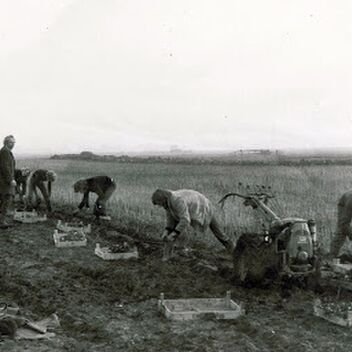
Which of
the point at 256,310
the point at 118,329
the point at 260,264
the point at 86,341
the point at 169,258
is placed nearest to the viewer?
the point at 86,341

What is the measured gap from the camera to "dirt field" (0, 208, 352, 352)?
5492 mm

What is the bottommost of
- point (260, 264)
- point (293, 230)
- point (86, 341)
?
point (86, 341)

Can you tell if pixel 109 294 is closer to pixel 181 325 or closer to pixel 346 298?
pixel 181 325

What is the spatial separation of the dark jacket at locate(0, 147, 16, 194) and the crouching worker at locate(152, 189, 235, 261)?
438 cm

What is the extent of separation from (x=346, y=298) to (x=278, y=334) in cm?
159

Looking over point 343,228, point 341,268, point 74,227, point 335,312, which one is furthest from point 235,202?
point 335,312

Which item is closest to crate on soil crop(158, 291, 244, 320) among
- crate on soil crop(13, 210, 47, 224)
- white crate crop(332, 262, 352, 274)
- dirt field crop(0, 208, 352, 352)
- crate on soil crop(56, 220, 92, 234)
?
dirt field crop(0, 208, 352, 352)

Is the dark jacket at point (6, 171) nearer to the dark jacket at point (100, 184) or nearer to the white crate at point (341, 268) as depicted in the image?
the dark jacket at point (100, 184)

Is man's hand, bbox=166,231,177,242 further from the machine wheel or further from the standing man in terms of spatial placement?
the standing man

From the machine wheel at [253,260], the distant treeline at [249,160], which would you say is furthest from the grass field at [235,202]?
the distant treeline at [249,160]

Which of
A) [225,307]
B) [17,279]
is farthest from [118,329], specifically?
[17,279]

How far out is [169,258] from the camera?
30.1 feet

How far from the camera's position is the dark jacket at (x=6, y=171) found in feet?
39.2

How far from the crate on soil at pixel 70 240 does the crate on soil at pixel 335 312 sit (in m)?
5.13
